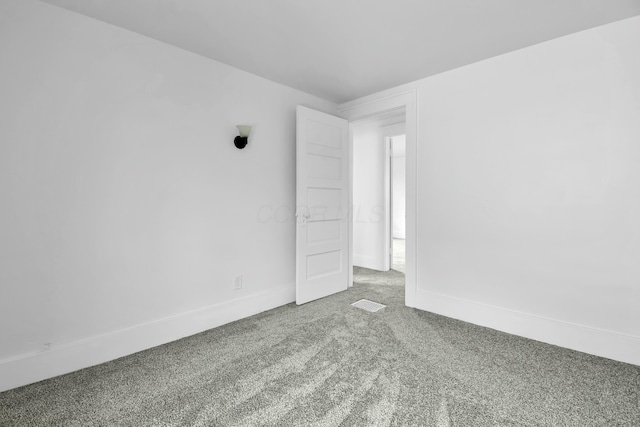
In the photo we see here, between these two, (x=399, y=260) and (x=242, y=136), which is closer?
(x=242, y=136)

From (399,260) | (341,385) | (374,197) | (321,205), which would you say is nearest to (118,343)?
(341,385)

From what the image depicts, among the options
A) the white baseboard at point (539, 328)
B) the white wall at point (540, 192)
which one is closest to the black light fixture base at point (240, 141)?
the white wall at point (540, 192)

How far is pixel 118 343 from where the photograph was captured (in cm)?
212

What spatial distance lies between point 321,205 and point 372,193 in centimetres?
181

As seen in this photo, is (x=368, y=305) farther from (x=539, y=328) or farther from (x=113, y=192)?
(x=113, y=192)

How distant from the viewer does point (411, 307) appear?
3.12m

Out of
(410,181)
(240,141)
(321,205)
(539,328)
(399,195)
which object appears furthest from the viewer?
(399,195)

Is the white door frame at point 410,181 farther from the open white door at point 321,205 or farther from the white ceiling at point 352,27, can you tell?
the open white door at point 321,205

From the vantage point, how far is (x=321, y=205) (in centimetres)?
343

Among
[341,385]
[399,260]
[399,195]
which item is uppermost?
[399,195]

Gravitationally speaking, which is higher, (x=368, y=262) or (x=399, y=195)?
(x=399, y=195)

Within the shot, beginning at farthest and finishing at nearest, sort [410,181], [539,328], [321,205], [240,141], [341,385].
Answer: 1. [321,205]
2. [410,181]
3. [240,141]
4. [539,328]
5. [341,385]

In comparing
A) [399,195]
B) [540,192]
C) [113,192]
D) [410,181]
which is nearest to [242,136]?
[113,192]

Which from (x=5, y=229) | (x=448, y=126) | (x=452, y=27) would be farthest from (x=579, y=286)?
(x=5, y=229)
